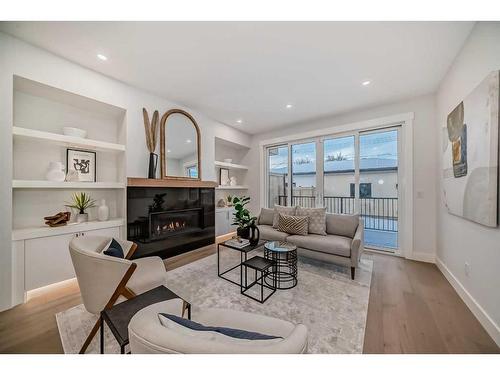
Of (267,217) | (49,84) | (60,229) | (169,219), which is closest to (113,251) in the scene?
(60,229)

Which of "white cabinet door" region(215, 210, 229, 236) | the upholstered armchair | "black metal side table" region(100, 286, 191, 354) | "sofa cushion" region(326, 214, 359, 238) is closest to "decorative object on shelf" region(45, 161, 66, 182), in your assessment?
the upholstered armchair

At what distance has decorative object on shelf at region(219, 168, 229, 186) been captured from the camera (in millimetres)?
5047

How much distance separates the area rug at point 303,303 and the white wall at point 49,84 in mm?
1060

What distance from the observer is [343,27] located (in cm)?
180

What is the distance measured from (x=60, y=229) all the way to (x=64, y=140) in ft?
3.59

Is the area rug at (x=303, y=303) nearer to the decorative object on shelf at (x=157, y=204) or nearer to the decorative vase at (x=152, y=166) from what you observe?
the decorative object on shelf at (x=157, y=204)

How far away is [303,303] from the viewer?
6.57 feet

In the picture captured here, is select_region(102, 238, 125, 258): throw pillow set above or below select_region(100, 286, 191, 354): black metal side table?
above

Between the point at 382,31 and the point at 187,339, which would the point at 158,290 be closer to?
the point at 187,339

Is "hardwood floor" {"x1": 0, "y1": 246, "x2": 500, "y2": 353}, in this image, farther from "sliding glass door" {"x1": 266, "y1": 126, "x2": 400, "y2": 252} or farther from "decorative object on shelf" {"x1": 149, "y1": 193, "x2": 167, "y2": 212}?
"sliding glass door" {"x1": 266, "y1": 126, "x2": 400, "y2": 252}

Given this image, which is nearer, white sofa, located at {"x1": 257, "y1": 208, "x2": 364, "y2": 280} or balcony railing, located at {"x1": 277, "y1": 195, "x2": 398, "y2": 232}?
white sofa, located at {"x1": 257, "y1": 208, "x2": 364, "y2": 280}

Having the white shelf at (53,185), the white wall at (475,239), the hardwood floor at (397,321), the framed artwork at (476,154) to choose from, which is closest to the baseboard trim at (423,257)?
the white wall at (475,239)

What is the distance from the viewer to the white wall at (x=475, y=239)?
5.11 feet

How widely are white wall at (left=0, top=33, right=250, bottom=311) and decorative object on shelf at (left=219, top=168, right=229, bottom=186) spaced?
207 cm
